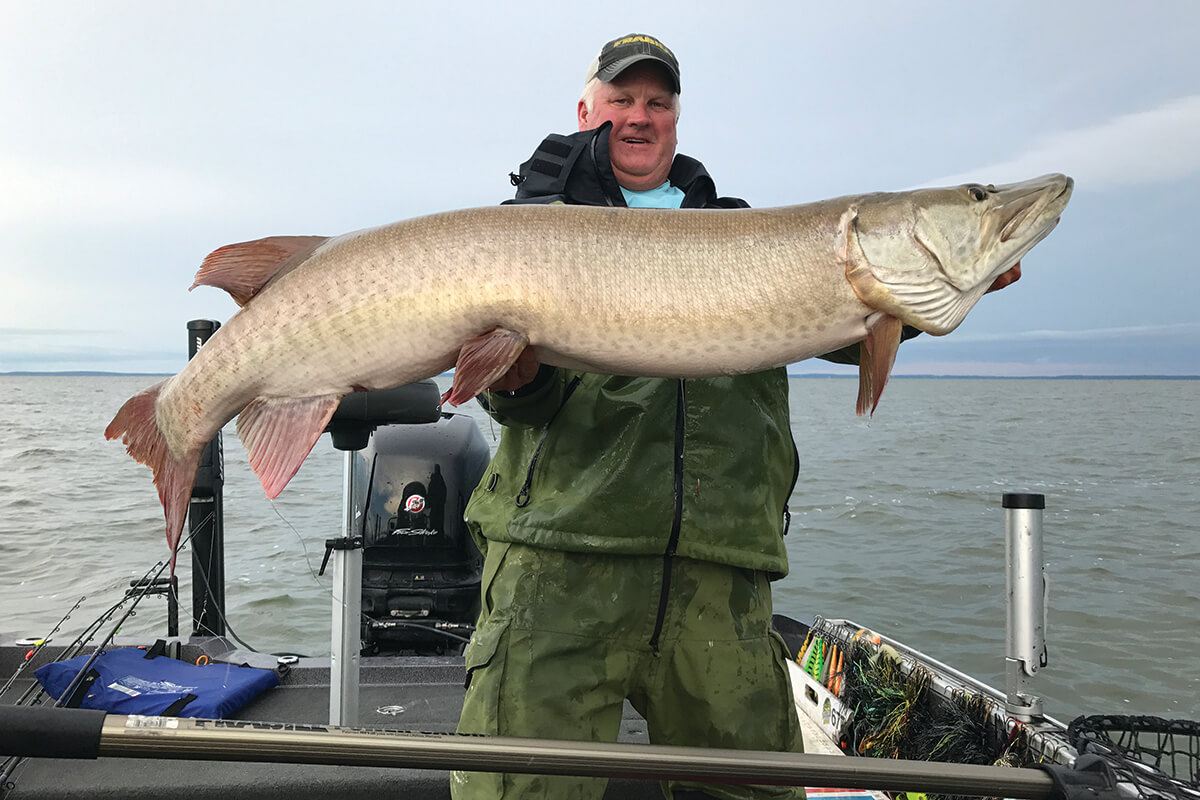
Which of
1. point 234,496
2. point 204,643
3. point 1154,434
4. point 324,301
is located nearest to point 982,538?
point 204,643

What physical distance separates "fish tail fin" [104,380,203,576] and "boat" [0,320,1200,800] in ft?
1.79

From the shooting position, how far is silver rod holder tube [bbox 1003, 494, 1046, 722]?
281 cm

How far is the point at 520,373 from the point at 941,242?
108 centimetres

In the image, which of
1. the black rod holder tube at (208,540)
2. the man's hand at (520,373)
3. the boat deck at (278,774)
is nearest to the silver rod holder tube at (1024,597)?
the boat deck at (278,774)

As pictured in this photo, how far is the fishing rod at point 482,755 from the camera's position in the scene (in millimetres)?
1527

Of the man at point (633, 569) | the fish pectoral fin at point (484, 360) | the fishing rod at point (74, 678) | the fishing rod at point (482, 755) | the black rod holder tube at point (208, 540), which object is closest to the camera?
the fishing rod at point (482, 755)

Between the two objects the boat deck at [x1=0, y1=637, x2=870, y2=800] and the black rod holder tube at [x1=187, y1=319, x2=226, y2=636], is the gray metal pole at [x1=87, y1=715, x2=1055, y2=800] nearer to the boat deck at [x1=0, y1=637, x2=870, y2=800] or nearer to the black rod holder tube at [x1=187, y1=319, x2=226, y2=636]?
the boat deck at [x1=0, y1=637, x2=870, y2=800]

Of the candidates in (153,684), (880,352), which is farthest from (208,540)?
(880,352)

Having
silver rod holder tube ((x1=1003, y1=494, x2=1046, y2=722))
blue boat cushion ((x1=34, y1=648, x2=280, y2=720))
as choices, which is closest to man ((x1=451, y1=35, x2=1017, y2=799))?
silver rod holder tube ((x1=1003, y1=494, x2=1046, y2=722))

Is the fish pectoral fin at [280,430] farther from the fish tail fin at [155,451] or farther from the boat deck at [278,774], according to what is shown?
the boat deck at [278,774]

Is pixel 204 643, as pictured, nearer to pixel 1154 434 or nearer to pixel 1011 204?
pixel 1011 204

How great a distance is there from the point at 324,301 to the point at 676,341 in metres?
0.84

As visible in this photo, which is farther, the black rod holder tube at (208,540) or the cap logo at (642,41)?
→ the black rod holder tube at (208,540)

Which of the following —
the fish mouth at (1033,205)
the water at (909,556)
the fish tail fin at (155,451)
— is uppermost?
the fish mouth at (1033,205)
